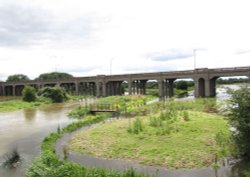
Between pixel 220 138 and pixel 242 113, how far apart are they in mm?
3746

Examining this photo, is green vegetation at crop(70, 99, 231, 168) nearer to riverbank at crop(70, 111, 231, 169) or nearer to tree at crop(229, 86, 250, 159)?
riverbank at crop(70, 111, 231, 169)

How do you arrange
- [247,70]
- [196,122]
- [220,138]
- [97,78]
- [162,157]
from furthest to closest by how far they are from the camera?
[97,78] → [247,70] → [196,122] → [220,138] → [162,157]

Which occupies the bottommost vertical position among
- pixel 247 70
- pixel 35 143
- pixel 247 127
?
pixel 35 143

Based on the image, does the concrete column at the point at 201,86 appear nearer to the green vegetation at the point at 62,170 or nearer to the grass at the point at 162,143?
the grass at the point at 162,143

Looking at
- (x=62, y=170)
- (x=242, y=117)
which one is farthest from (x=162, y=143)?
(x=62, y=170)

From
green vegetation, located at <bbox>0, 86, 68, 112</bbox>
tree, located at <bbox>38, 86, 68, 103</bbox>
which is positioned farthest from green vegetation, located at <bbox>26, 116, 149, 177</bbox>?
tree, located at <bbox>38, 86, 68, 103</bbox>

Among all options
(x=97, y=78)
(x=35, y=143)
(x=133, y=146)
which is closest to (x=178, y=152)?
(x=133, y=146)

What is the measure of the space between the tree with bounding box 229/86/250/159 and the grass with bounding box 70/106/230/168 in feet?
4.41

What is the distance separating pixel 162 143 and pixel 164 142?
30cm

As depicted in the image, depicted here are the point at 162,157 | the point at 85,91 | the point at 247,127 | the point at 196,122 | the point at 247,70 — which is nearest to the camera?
the point at 247,127

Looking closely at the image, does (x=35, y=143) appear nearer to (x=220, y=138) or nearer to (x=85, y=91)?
(x=220, y=138)

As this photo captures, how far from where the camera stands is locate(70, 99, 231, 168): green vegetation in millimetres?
19562

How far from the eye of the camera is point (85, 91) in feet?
389

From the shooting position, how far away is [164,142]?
23.1 meters
